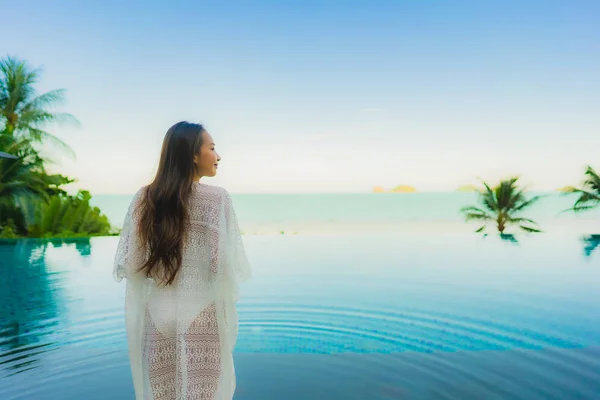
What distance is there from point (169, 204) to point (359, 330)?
2.99 m

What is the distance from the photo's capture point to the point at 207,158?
145 cm

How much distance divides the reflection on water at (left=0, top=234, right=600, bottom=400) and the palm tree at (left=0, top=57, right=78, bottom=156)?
777 cm

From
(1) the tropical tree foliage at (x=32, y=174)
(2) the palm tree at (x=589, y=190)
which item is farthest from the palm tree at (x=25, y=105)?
(2) the palm tree at (x=589, y=190)

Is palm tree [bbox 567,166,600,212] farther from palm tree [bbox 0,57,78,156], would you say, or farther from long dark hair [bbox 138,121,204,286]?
palm tree [bbox 0,57,78,156]

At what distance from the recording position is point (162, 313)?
1.44 metres

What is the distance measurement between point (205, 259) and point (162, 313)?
8.6 inches

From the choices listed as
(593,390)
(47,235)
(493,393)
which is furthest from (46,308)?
(47,235)

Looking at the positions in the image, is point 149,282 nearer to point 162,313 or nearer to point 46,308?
point 162,313

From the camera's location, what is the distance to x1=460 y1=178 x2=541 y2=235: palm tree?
42.8 feet

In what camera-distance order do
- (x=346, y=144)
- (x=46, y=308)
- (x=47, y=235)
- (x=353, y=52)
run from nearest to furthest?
(x=46, y=308) → (x=47, y=235) → (x=353, y=52) → (x=346, y=144)

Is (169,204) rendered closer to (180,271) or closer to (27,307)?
(180,271)

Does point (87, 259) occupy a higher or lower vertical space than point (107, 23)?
lower

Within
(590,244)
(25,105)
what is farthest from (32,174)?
(590,244)

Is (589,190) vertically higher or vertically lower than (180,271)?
higher
